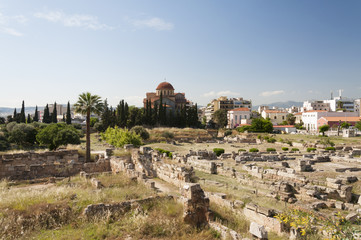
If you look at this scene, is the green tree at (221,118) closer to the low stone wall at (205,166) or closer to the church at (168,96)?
the church at (168,96)

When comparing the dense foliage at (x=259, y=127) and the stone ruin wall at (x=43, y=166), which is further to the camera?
the dense foliage at (x=259, y=127)

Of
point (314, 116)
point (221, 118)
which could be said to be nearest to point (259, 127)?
point (221, 118)

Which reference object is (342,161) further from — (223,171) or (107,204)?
(107,204)

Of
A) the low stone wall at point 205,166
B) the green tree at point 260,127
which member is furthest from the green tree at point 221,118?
the low stone wall at point 205,166

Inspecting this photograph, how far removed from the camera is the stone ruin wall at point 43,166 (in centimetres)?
1761

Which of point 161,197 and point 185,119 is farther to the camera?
point 185,119

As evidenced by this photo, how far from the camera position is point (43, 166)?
1817 centimetres

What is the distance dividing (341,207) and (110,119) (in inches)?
2451

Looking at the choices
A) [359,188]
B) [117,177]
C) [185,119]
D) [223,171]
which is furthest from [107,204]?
[185,119]

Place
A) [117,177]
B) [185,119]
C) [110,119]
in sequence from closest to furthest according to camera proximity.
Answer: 1. [117,177]
2. [110,119]
3. [185,119]

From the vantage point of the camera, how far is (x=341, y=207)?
1272 cm

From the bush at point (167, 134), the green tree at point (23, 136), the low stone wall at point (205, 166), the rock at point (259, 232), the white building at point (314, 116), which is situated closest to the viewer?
the rock at point (259, 232)

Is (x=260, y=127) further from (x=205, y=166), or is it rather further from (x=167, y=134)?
(x=205, y=166)

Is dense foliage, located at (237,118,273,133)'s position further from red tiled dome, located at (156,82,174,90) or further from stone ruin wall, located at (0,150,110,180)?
stone ruin wall, located at (0,150,110,180)
